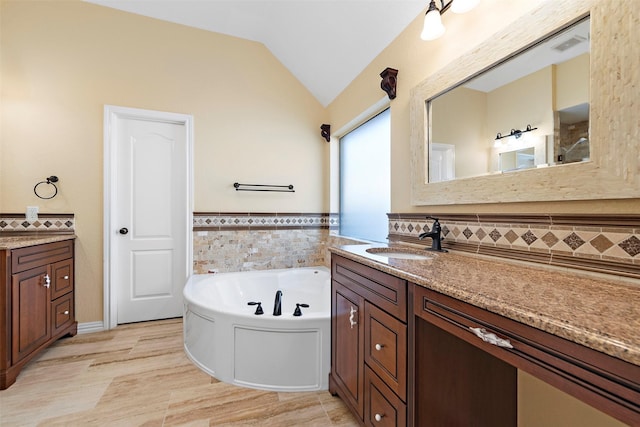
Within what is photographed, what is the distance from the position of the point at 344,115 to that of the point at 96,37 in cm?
242

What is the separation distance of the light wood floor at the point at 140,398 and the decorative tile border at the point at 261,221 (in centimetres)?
122

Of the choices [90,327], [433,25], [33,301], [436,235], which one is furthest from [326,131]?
[90,327]

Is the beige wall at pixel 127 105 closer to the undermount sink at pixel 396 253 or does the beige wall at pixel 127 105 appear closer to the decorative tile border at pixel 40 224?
the decorative tile border at pixel 40 224

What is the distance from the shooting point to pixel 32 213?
7.78 feet

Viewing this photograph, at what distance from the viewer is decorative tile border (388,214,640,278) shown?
88cm

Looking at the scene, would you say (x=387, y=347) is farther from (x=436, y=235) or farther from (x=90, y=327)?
(x=90, y=327)

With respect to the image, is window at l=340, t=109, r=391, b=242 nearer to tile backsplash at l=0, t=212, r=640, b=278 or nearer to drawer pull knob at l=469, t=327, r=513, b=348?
tile backsplash at l=0, t=212, r=640, b=278

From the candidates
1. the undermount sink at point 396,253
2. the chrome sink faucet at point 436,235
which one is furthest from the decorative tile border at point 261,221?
the chrome sink faucet at point 436,235

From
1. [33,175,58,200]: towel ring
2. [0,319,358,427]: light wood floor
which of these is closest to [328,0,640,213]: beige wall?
[0,319,358,427]: light wood floor

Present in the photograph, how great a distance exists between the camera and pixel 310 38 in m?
2.60

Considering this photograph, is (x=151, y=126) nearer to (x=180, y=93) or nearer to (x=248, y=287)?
(x=180, y=93)

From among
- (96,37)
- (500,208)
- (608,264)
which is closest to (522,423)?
(608,264)

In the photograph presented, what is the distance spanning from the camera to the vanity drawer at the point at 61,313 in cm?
219

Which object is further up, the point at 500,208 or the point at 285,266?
the point at 500,208
